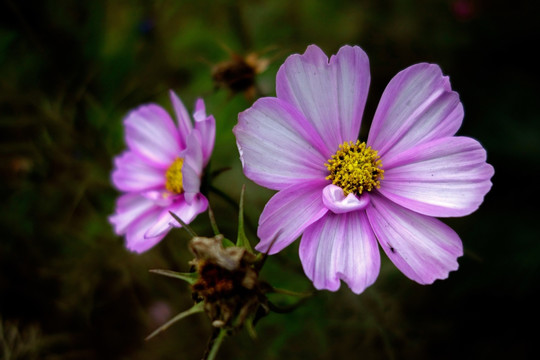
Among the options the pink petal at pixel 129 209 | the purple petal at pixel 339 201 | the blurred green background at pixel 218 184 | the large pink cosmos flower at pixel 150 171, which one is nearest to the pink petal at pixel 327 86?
the purple petal at pixel 339 201

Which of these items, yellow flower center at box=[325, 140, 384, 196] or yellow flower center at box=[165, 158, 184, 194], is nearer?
yellow flower center at box=[325, 140, 384, 196]

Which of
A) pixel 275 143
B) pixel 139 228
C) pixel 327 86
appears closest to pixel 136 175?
pixel 139 228

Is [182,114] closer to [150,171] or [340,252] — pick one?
[150,171]

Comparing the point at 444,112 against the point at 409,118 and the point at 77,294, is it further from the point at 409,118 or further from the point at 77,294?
the point at 77,294

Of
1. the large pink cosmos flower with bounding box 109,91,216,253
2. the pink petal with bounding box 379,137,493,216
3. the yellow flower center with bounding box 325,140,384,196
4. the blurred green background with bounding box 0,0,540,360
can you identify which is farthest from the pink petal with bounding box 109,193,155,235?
the pink petal with bounding box 379,137,493,216

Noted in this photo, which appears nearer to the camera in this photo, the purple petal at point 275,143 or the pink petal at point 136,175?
the purple petal at point 275,143

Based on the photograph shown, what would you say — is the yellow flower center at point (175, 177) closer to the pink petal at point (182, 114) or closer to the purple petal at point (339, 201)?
the pink petal at point (182, 114)

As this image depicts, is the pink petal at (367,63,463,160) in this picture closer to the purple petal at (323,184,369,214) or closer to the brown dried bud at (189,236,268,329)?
the purple petal at (323,184,369,214)
